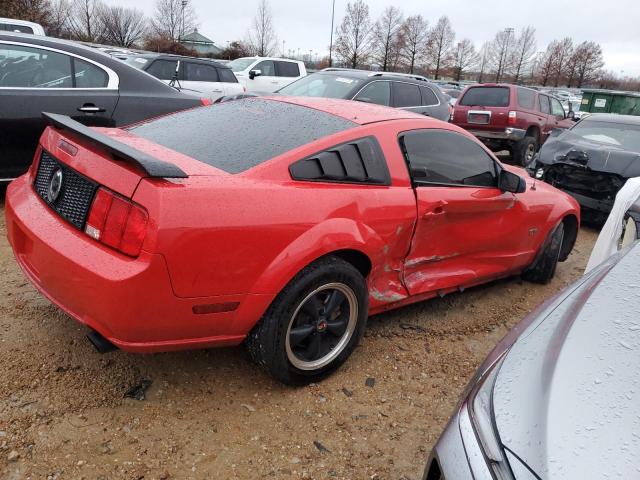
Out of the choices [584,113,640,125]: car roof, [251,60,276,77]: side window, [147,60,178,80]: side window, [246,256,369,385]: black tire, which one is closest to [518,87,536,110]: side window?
[584,113,640,125]: car roof

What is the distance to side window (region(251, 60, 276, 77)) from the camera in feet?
48.2

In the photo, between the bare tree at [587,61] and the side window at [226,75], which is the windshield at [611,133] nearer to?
the side window at [226,75]

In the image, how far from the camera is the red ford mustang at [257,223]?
209 cm

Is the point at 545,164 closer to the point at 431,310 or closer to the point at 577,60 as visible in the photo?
the point at 431,310

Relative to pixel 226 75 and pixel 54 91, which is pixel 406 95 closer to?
pixel 226 75

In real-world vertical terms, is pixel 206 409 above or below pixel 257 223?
below

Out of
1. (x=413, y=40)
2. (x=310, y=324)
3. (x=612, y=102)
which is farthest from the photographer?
(x=413, y=40)

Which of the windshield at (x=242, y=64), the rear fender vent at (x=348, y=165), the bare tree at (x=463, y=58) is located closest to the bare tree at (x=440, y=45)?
the bare tree at (x=463, y=58)

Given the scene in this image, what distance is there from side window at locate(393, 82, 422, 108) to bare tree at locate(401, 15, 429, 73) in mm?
45686

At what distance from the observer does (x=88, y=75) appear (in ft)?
16.0

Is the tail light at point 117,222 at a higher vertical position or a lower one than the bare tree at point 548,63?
lower

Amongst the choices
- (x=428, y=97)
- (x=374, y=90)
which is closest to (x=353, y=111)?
(x=374, y=90)

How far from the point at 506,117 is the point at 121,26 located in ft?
138

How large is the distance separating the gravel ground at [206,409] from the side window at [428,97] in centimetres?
659
